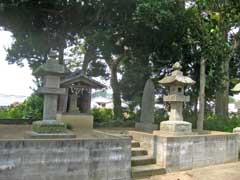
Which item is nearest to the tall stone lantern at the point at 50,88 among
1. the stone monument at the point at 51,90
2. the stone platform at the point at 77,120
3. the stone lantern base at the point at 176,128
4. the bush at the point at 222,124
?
the stone monument at the point at 51,90

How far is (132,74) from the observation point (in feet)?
64.7

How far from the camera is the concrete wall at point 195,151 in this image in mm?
9188

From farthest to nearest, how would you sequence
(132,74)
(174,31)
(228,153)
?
(132,74)
(174,31)
(228,153)

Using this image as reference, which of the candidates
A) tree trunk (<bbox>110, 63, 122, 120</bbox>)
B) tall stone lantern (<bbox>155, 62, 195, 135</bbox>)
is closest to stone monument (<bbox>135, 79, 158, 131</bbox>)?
tall stone lantern (<bbox>155, 62, 195, 135</bbox>)

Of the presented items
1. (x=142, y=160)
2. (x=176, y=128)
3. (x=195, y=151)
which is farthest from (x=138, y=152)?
(x=195, y=151)

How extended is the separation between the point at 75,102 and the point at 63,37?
480cm

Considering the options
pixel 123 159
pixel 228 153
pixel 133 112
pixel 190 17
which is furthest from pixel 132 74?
pixel 123 159

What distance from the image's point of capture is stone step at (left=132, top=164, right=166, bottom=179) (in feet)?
27.8

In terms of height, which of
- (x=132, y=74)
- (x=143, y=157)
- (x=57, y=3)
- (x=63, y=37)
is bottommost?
(x=143, y=157)

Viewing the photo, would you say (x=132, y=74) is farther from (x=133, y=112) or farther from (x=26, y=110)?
(x=26, y=110)

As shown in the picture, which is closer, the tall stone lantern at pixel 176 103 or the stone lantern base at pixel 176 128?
the stone lantern base at pixel 176 128

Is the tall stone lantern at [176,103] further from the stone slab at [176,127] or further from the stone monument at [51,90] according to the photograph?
the stone monument at [51,90]

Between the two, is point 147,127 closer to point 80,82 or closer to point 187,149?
point 80,82

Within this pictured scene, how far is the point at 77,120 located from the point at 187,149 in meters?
5.82
